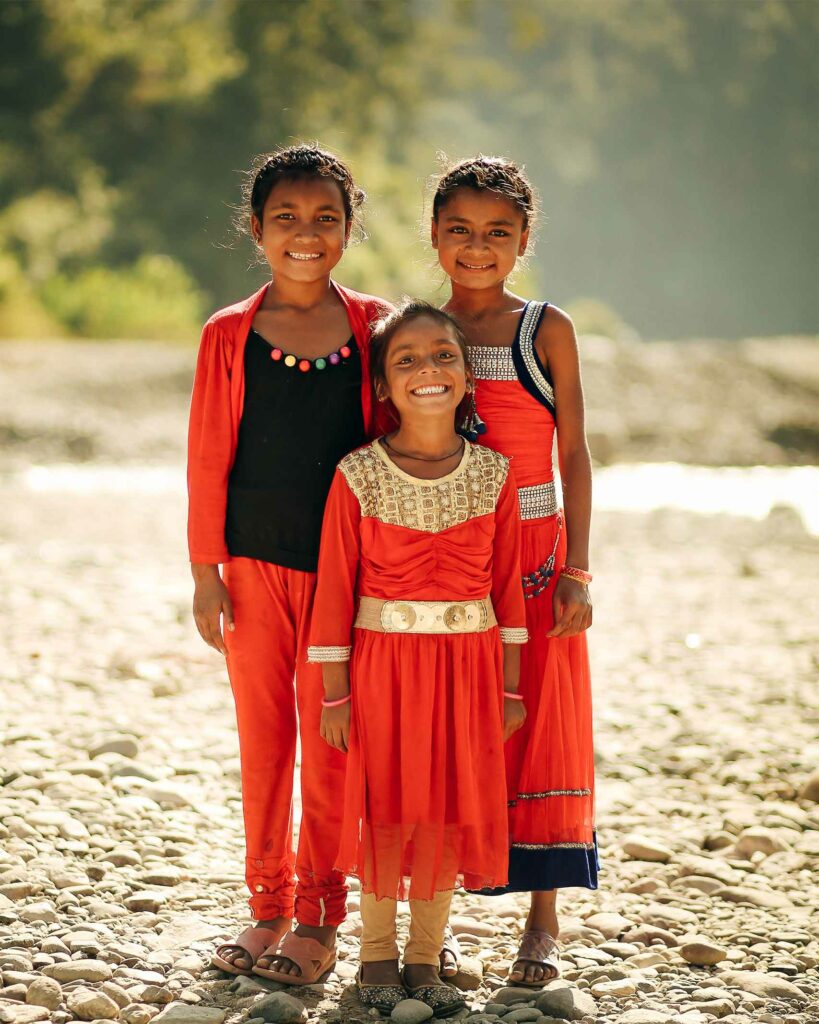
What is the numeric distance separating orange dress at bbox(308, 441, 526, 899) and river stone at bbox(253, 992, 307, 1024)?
26cm

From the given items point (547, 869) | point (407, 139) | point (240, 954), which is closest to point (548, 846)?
point (547, 869)

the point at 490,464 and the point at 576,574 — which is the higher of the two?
the point at 490,464

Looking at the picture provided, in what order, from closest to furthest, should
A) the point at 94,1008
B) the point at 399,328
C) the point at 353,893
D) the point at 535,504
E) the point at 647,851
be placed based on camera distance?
the point at 94,1008
the point at 399,328
the point at 535,504
the point at 353,893
the point at 647,851

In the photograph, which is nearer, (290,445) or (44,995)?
(44,995)

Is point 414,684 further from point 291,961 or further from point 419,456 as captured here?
point 291,961

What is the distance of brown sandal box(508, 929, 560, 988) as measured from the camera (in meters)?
2.89

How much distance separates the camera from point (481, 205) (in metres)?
2.88

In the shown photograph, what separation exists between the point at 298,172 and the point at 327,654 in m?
1.04

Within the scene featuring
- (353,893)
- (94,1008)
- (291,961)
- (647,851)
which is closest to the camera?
(94,1008)

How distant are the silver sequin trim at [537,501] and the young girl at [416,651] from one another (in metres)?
0.19

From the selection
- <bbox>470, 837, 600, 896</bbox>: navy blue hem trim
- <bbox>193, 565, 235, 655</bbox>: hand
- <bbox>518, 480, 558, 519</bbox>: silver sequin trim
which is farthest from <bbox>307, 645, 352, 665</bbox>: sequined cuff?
<bbox>470, 837, 600, 896</bbox>: navy blue hem trim

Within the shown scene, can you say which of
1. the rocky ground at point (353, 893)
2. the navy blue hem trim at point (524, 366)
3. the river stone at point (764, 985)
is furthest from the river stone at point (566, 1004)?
the navy blue hem trim at point (524, 366)

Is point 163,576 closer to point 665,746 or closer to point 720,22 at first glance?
point 665,746

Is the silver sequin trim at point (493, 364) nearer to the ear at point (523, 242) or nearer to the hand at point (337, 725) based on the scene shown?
the ear at point (523, 242)
